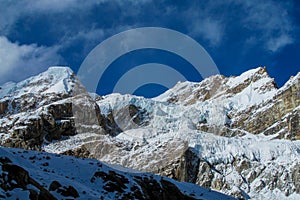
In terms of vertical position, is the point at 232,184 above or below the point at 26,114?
below

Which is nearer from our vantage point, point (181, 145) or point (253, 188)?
point (253, 188)

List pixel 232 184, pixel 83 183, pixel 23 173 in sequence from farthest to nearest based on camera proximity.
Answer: pixel 232 184
pixel 83 183
pixel 23 173

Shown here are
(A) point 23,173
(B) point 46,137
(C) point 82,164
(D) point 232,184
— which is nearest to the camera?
(A) point 23,173

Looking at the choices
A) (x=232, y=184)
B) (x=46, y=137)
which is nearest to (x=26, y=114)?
(x=46, y=137)

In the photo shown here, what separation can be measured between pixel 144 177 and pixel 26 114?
132240 millimetres

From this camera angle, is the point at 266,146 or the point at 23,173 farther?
the point at 266,146

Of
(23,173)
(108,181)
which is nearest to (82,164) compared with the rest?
(108,181)

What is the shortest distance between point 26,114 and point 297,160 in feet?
295

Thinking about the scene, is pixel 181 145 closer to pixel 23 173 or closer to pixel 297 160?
pixel 297 160

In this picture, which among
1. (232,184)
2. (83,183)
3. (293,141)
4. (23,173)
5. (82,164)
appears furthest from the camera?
(293,141)

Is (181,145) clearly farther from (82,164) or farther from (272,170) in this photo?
(82,164)

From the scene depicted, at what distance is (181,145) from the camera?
594 ft

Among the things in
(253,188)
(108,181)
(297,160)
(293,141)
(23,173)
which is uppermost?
(293,141)

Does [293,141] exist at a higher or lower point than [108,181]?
higher
